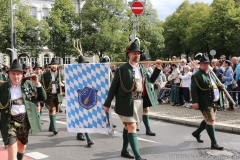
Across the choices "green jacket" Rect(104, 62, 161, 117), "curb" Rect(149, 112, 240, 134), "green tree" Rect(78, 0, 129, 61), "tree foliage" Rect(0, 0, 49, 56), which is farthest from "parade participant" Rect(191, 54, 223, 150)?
"green tree" Rect(78, 0, 129, 61)

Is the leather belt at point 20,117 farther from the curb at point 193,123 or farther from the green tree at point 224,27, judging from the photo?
the green tree at point 224,27

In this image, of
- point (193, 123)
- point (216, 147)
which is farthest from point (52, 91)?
point (216, 147)

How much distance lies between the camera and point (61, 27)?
146ft

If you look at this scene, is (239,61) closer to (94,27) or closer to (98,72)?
(98,72)

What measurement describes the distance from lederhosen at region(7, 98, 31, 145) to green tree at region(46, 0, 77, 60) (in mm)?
40060

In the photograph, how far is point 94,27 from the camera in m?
46.7

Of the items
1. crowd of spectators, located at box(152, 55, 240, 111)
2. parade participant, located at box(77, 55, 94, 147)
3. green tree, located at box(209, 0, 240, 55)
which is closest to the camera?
parade participant, located at box(77, 55, 94, 147)

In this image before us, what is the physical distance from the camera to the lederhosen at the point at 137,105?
5633 millimetres

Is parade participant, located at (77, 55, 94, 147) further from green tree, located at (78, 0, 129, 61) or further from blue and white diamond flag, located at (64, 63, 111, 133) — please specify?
green tree, located at (78, 0, 129, 61)

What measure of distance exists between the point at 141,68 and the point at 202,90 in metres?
1.47

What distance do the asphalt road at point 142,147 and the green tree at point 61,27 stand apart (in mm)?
36973

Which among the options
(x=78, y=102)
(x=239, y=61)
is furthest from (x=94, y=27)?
(x=78, y=102)

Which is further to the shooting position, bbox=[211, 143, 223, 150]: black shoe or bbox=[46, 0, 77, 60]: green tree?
bbox=[46, 0, 77, 60]: green tree

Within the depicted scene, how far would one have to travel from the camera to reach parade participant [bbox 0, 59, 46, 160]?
15.9ft
